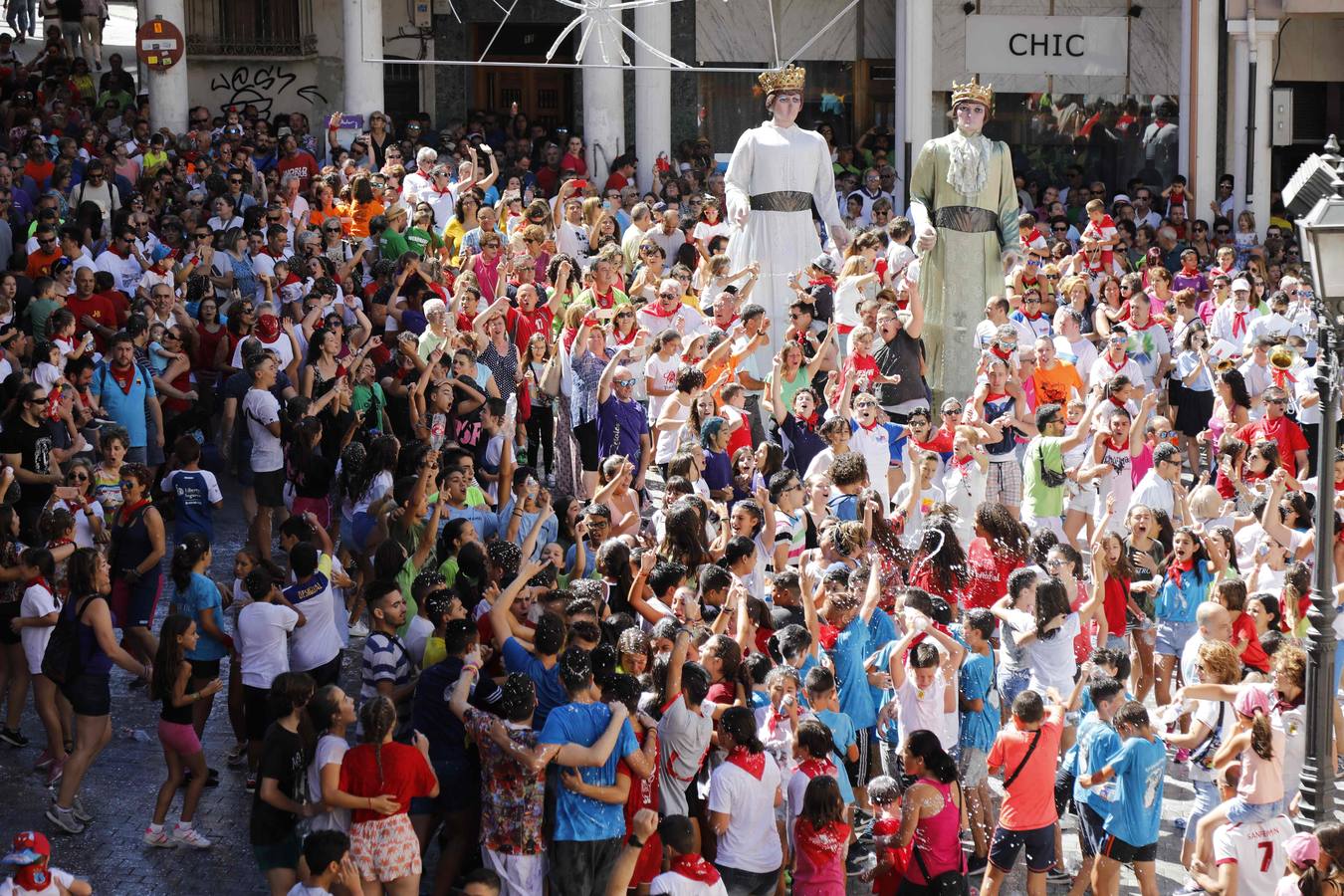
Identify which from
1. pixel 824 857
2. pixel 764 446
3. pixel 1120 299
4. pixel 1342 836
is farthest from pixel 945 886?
pixel 1120 299

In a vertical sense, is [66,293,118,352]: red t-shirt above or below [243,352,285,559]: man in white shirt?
above

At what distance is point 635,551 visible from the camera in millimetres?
9328

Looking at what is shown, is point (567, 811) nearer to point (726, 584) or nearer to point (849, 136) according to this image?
point (726, 584)

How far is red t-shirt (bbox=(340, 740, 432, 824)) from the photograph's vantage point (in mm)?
7453

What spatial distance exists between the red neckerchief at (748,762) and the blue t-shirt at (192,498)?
4340 millimetres

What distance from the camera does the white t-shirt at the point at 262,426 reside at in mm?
11992

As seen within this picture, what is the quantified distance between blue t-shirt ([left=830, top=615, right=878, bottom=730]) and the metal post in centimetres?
203

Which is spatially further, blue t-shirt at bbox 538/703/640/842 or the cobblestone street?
the cobblestone street

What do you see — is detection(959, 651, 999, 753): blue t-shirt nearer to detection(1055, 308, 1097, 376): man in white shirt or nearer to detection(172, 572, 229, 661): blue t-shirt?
detection(172, 572, 229, 661): blue t-shirt

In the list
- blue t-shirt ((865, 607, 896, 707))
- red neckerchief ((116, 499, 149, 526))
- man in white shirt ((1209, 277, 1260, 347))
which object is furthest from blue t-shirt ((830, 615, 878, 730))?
man in white shirt ((1209, 277, 1260, 347))

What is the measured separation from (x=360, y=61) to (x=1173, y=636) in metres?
16.4

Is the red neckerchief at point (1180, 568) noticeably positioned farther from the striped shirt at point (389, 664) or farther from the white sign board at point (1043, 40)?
the white sign board at point (1043, 40)

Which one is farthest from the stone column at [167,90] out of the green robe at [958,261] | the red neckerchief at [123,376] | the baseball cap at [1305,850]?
the baseball cap at [1305,850]

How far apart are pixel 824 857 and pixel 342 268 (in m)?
8.71
